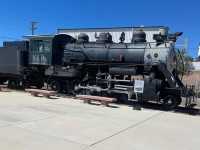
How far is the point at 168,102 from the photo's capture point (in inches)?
555

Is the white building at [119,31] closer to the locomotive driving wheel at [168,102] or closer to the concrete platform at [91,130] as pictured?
the locomotive driving wheel at [168,102]

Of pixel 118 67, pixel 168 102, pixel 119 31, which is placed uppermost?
pixel 119 31

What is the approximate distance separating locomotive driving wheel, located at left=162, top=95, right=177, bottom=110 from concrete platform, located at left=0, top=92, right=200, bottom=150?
250 cm

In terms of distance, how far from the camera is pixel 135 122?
943 cm

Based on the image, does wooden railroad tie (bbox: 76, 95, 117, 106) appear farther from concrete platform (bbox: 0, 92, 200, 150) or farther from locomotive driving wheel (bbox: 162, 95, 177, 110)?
locomotive driving wheel (bbox: 162, 95, 177, 110)

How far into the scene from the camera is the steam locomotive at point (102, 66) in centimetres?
1374

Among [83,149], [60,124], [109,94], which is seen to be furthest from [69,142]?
[109,94]

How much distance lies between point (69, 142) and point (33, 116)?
320cm

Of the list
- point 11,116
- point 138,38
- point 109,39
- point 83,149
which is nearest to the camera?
point 83,149

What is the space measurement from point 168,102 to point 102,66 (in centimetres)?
389

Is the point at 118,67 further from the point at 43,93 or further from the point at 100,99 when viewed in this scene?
the point at 43,93

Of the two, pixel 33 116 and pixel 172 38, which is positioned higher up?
pixel 172 38

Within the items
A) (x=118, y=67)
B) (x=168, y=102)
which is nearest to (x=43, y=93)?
(x=118, y=67)

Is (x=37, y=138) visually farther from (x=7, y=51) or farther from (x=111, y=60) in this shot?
(x=7, y=51)
